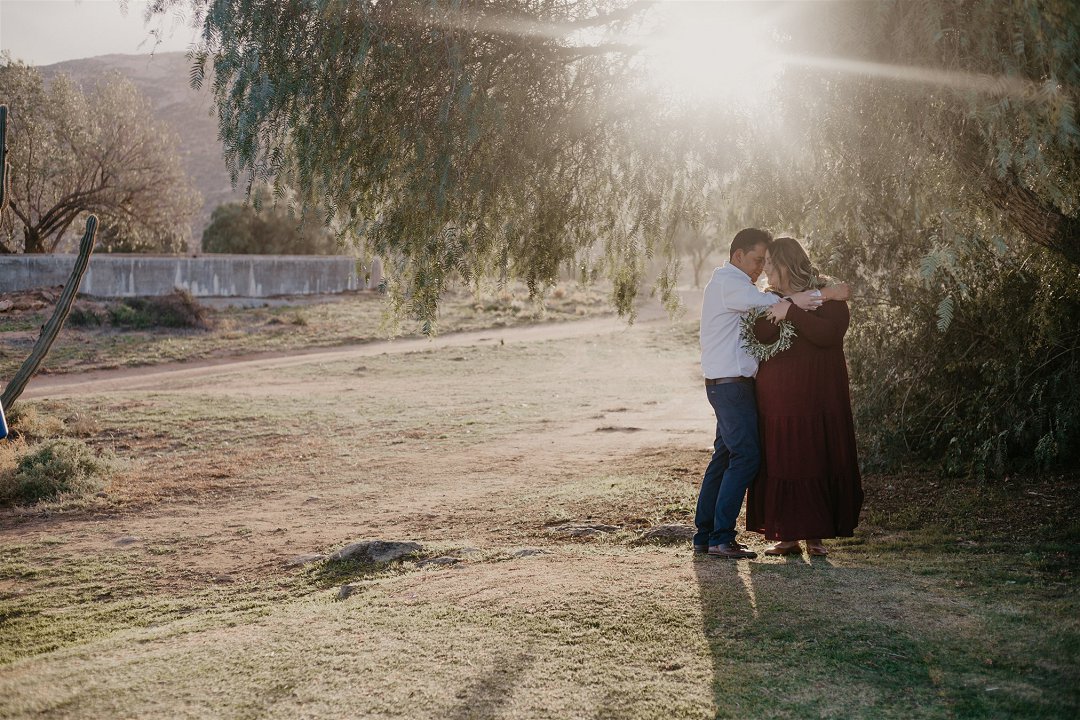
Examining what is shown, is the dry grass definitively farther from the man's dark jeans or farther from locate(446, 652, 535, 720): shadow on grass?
the man's dark jeans

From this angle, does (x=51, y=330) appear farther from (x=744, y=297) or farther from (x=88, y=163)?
(x=88, y=163)

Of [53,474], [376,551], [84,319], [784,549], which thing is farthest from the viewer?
[84,319]

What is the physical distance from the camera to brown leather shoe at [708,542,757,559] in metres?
6.06

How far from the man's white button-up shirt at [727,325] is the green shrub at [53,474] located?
808 cm

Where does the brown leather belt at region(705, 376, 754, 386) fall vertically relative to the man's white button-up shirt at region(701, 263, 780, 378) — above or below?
below

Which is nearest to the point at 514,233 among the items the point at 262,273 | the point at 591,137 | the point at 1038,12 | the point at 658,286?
the point at 591,137

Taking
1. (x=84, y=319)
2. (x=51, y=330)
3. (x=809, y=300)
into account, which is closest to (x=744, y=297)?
(x=809, y=300)

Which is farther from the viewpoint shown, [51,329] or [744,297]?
[51,329]

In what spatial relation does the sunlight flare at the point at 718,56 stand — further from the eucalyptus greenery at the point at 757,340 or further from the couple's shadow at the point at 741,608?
the couple's shadow at the point at 741,608

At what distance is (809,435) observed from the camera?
5836 mm

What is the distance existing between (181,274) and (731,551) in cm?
2833

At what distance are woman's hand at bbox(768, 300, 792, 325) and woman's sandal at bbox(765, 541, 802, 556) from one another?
5.27 feet

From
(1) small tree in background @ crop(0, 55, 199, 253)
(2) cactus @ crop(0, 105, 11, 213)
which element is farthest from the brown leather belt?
(1) small tree in background @ crop(0, 55, 199, 253)

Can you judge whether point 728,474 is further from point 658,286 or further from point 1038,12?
point 658,286
